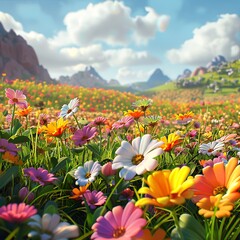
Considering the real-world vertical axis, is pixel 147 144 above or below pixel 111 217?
A: above

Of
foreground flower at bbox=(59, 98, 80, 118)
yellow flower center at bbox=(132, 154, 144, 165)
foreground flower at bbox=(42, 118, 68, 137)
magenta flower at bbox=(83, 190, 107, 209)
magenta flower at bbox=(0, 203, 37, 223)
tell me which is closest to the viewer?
magenta flower at bbox=(0, 203, 37, 223)

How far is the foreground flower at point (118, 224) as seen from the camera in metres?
0.72

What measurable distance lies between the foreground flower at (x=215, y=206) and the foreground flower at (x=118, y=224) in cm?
18

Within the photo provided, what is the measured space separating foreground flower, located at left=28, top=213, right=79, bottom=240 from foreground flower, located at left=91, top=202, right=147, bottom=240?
53 mm

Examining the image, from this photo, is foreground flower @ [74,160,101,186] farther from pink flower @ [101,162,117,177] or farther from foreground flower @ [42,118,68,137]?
foreground flower @ [42,118,68,137]

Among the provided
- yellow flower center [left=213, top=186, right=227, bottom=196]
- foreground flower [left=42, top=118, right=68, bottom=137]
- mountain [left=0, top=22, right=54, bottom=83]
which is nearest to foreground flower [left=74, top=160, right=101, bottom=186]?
foreground flower [left=42, top=118, right=68, bottom=137]

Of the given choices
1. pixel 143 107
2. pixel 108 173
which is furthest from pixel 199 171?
pixel 108 173

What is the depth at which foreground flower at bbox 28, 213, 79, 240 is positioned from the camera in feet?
2.34

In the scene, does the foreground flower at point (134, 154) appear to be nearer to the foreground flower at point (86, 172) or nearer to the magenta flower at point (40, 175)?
the foreground flower at point (86, 172)

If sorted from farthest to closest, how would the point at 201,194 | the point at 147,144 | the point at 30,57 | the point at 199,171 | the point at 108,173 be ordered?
the point at 30,57, the point at 199,171, the point at 108,173, the point at 147,144, the point at 201,194

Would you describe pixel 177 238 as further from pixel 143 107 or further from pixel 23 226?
pixel 143 107

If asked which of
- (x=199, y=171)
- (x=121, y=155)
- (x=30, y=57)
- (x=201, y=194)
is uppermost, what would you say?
(x=30, y=57)

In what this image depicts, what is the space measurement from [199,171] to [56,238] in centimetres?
118

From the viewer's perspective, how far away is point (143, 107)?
6.63 ft
